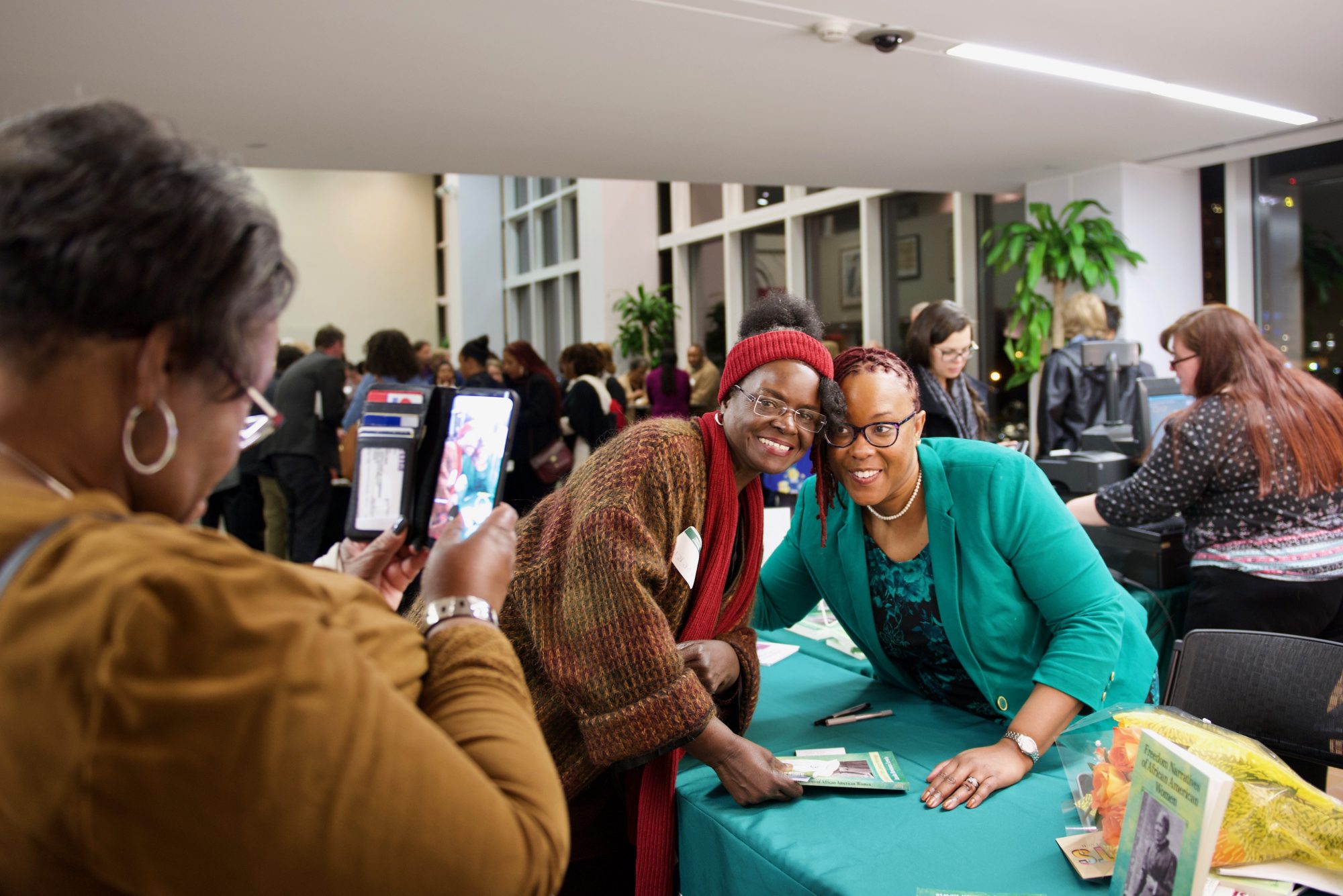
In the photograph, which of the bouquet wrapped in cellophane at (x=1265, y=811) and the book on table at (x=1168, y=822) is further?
the bouquet wrapped in cellophane at (x=1265, y=811)

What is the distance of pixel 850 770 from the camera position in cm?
148

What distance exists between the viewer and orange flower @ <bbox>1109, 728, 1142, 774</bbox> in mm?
1175

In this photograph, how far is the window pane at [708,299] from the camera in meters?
11.4

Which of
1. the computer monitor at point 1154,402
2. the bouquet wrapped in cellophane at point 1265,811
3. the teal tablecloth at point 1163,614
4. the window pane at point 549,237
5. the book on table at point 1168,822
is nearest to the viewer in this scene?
the book on table at point 1168,822

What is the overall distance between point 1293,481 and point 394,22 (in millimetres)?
3385

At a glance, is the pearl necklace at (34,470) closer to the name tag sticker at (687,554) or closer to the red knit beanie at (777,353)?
the name tag sticker at (687,554)

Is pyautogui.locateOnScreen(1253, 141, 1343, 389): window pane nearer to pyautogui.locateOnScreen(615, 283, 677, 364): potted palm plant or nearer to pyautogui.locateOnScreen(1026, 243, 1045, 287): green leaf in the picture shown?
pyautogui.locateOnScreen(1026, 243, 1045, 287): green leaf

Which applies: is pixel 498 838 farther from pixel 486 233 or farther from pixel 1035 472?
pixel 486 233

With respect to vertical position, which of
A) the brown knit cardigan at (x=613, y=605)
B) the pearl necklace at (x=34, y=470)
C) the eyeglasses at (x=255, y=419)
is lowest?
the brown knit cardigan at (x=613, y=605)

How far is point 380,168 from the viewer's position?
5781 mm

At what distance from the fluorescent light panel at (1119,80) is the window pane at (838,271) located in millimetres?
4174

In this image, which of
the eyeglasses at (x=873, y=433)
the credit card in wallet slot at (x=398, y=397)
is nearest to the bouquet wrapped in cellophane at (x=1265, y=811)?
the eyeglasses at (x=873, y=433)

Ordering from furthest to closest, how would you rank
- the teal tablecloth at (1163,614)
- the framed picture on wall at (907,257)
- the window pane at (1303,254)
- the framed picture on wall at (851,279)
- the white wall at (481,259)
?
the white wall at (481,259), the framed picture on wall at (851,279), the framed picture on wall at (907,257), the window pane at (1303,254), the teal tablecloth at (1163,614)

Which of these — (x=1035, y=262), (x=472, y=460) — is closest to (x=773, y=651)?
(x=472, y=460)
